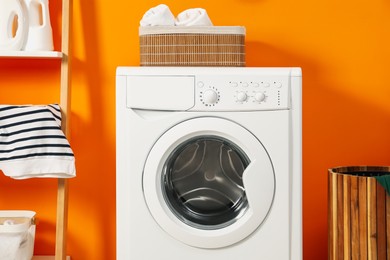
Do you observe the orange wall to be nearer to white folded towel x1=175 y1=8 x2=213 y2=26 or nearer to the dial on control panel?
white folded towel x1=175 y1=8 x2=213 y2=26

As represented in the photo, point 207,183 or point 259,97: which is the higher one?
point 259,97

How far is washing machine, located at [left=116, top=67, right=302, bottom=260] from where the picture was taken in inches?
85.9

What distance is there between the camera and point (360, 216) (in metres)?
2.23

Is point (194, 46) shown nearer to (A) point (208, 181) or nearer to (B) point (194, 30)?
(B) point (194, 30)

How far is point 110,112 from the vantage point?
2.75 metres

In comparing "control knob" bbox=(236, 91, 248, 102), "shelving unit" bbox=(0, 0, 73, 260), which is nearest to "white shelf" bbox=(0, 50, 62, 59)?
"shelving unit" bbox=(0, 0, 73, 260)

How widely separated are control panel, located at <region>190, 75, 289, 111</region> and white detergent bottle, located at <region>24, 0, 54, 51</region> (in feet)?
2.30

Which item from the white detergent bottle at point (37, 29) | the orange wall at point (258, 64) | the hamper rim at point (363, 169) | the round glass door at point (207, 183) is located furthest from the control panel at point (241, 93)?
the white detergent bottle at point (37, 29)

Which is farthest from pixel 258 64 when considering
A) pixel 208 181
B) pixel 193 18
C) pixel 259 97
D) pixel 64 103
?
pixel 64 103

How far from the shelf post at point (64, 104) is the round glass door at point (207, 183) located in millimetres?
538

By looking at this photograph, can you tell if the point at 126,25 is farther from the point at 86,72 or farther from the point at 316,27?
the point at 316,27

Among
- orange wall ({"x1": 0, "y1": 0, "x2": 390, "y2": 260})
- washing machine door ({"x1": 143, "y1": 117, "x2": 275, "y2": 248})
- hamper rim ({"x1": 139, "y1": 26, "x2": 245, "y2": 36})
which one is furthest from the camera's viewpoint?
orange wall ({"x1": 0, "y1": 0, "x2": 390, "y2": 260})

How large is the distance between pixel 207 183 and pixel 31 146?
680 mm

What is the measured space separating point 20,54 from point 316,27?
124 centimetres
